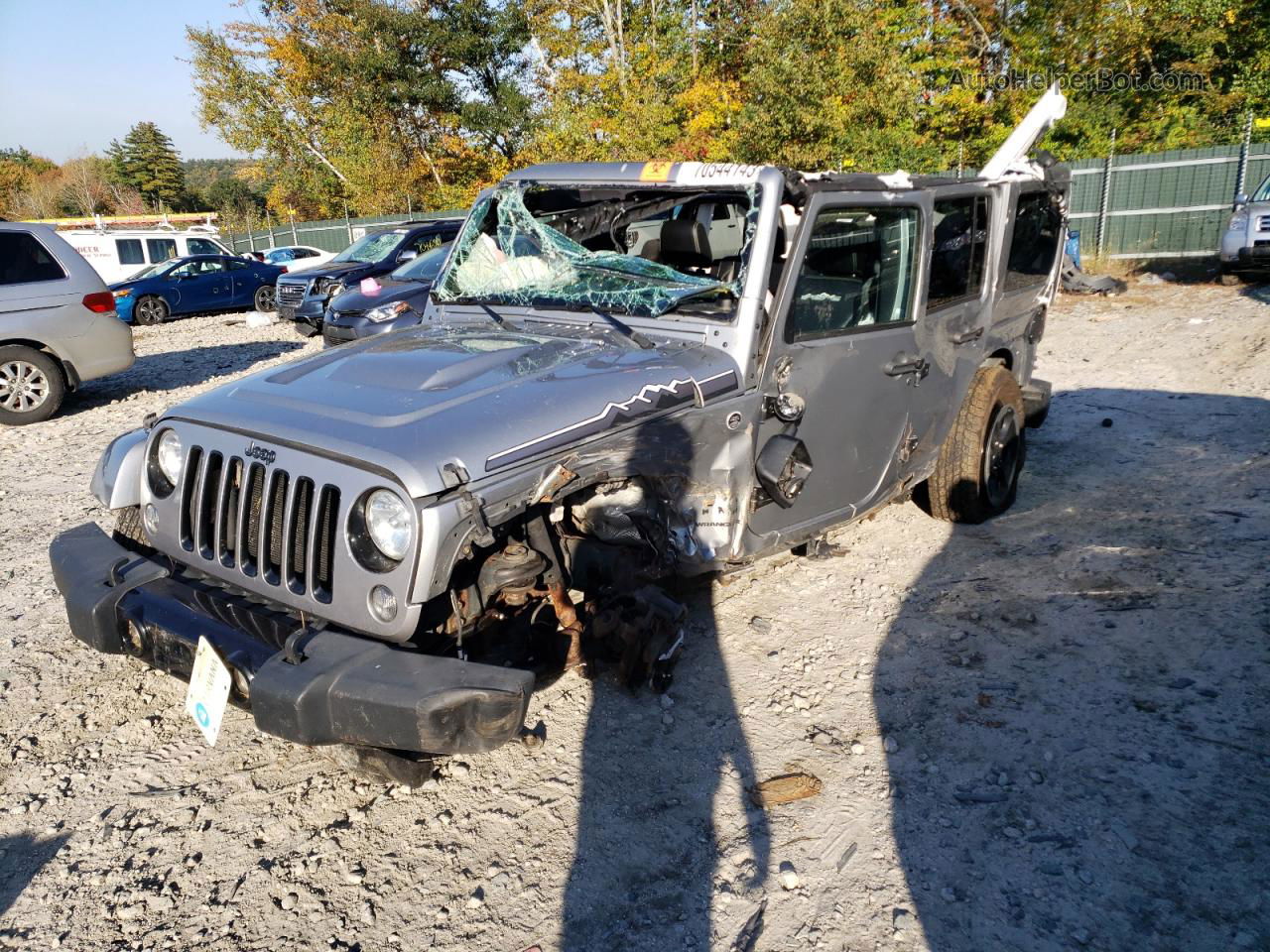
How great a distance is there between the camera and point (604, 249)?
452 cm

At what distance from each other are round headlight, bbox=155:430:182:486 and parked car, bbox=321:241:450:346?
6.53 metres

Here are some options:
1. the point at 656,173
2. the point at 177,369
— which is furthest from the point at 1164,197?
the point at 177,369

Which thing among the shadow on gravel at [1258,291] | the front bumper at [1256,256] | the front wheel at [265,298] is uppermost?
the front bumper at [1256,256]

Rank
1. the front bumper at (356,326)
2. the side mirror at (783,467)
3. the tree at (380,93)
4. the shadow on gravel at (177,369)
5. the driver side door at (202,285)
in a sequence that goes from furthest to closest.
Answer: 1. the tree at (380,93)
2. the driver side door at (202,285)
3. the shadow on gravel at (177,369)
4. the front bumper at (356,326)
5. the side mirror at (783,467)

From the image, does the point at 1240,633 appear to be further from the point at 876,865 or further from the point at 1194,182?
the point at 1194,182

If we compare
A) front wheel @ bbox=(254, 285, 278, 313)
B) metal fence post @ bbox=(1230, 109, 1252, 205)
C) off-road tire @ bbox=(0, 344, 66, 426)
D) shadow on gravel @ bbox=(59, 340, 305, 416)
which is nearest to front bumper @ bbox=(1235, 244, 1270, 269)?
metal fence post @ bbox=(1230, 109, 1252, 205)

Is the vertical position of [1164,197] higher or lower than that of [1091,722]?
higher

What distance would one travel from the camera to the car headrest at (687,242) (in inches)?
162

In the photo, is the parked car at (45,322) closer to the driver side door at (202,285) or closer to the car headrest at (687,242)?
the car headrest at (687,242)

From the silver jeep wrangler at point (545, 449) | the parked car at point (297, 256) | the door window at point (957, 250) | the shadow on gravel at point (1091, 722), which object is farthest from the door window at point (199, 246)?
the shadow on gravel at point (1091, 722)

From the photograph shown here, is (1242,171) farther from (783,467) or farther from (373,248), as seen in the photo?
(783,467)

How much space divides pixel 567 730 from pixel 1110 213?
17511 millimetres

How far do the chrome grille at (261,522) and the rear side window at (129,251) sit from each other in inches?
758

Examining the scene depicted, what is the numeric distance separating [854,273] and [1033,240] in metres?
2.25
